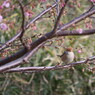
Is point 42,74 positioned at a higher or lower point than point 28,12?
lower

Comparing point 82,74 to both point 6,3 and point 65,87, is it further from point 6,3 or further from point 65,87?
point 6,3

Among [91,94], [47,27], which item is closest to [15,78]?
[47,27]

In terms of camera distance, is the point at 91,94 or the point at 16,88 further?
the point at 91,94

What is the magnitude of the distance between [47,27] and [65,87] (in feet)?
3.47

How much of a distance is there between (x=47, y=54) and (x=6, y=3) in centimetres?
235

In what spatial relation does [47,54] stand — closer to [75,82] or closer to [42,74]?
[42,74]

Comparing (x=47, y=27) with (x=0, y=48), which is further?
(x=47, y=27)

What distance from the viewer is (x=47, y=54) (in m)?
4.70

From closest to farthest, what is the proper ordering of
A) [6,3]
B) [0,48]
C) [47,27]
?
[0,48]
[6,3]
[47,27]

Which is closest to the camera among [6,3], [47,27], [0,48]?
[0,48]

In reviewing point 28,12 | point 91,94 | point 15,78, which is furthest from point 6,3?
point 91,94

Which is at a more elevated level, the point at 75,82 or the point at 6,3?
the point at 6,3

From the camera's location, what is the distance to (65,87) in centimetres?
497

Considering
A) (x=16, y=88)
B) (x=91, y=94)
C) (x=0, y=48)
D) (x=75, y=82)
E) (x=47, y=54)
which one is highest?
(x=0, y=48)
